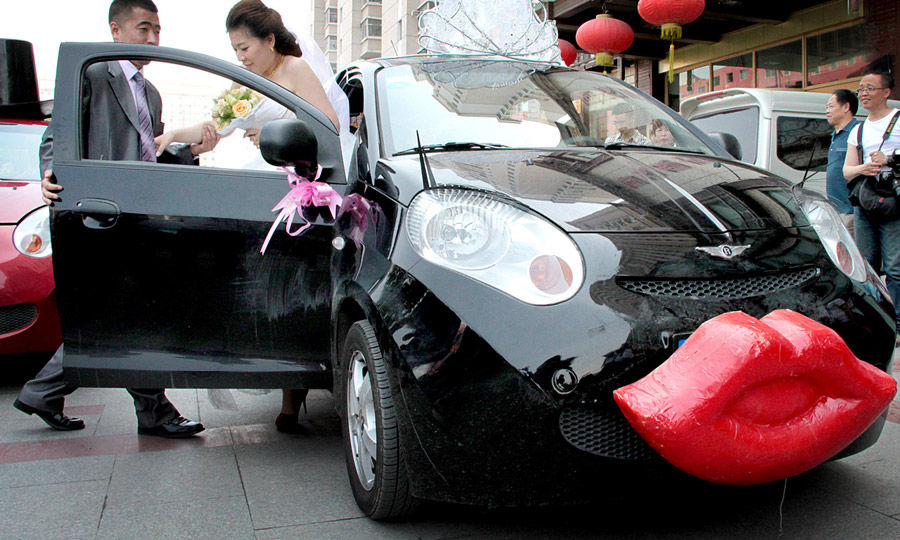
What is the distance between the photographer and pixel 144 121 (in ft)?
11.6

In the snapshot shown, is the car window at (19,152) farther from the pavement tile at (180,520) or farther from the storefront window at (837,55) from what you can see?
the storefront window at (837,55)

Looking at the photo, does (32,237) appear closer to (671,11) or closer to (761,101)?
(761,101)

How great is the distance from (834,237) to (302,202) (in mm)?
1776

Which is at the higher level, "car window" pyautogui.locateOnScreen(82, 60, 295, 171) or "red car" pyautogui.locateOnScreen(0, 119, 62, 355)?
"car window" pyautogui.locateOnScreen(82, 60, 295, 171)

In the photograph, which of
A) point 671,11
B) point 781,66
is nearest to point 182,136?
point 671,11

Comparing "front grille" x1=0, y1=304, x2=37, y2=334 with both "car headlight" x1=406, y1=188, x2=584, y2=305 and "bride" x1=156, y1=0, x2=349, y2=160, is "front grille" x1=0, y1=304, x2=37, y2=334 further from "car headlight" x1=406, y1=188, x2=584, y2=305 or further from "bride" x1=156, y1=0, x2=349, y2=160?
"car headlight" x1=406, y1=188, x2=584, y2=305

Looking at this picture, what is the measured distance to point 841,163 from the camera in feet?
20.3

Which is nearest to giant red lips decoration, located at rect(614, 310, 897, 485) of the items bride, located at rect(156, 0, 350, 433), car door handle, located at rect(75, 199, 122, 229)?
car door handle, located at rect(75, 199, 122, 229)

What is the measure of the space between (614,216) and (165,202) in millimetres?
1713

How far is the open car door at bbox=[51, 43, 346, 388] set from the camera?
118 inches

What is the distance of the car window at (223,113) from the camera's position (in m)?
3.59

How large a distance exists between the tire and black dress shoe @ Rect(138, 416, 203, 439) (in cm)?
120

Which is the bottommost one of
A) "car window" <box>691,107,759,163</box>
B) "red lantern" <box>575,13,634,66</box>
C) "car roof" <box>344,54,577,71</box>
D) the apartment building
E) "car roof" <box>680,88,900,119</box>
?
"car roof" <box>344,54,577,71</box>

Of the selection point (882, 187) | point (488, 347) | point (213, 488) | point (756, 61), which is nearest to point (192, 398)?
point (213, 488)
